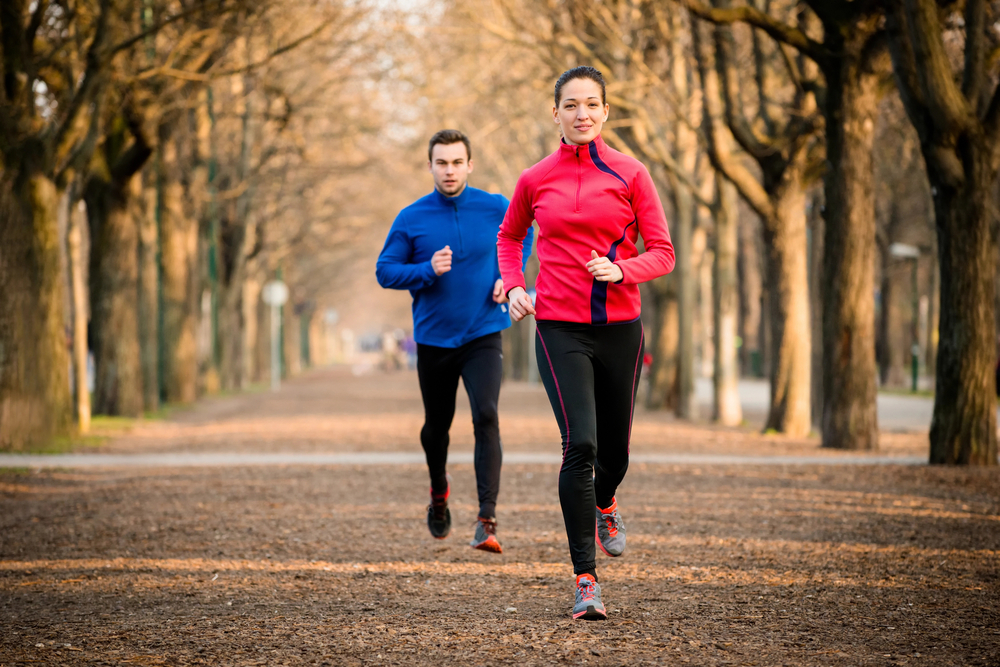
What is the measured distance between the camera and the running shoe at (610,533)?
557cm

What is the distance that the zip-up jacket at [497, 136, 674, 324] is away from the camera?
197 inches

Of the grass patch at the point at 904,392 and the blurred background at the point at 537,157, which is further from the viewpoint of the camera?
the grass patch at the point at 904,392

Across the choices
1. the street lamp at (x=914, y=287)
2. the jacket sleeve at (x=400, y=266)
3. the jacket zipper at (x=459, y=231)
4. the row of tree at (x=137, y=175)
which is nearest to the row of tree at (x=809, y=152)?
the street lamp at (x=914, y=287)

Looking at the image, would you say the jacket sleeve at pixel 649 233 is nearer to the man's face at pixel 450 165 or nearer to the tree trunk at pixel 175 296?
the man's face at pixel 450 165

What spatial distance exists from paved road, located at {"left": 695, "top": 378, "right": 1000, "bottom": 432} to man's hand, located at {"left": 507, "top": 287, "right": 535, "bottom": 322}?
13.3 m

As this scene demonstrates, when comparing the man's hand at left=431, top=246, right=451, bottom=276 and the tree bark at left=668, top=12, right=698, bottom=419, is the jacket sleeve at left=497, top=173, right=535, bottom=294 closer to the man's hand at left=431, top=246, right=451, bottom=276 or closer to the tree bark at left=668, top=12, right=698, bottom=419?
the man's hand at left=431, top=246, right=451, bottom=276

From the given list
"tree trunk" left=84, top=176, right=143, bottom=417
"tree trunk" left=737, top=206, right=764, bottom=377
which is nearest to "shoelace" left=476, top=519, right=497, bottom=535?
"tree trunk" left=84, top=176, right=143, bottom=417

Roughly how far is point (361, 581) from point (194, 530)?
2149 millimetres

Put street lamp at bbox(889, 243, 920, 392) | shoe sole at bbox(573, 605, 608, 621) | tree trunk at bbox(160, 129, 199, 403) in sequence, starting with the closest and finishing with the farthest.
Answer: shoe sole at bbox(573, 605, 608, 621) → tree trunk at bbox(160, 129, 199, 403) → street lamp at bbox(889, 243, 920, 392)

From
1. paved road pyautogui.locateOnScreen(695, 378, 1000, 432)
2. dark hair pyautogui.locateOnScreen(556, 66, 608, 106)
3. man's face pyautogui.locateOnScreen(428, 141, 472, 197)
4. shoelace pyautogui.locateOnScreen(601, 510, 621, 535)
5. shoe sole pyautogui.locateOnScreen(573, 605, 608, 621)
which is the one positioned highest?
dark hair pyautogui.locateOnScreen(556, 66, 608, 106)

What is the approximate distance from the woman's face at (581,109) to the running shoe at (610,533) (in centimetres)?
167

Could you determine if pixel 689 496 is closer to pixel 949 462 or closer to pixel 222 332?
pixel 949 462

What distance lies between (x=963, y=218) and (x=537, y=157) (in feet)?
65.8

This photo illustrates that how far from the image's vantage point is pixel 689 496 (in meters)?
9.84
